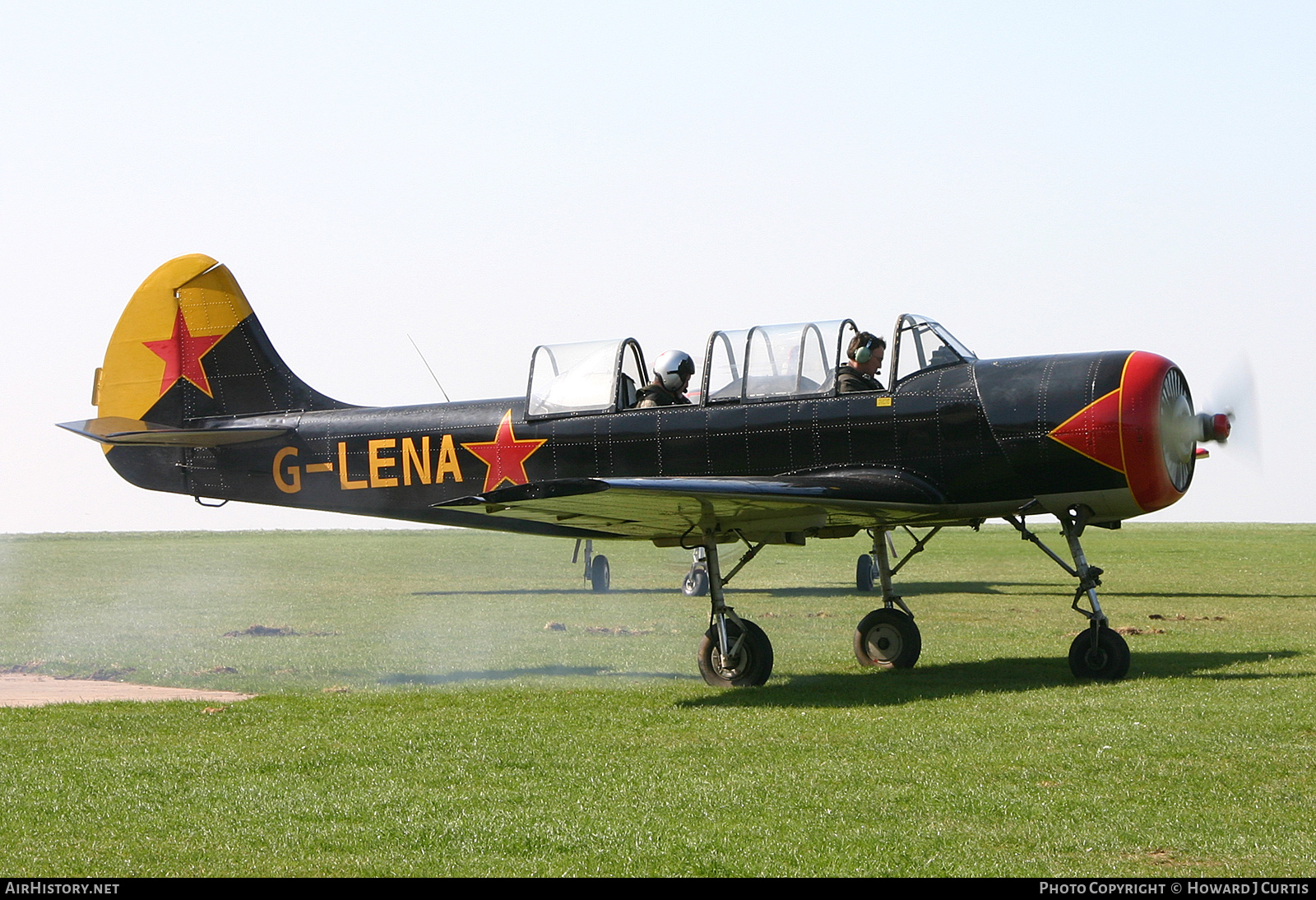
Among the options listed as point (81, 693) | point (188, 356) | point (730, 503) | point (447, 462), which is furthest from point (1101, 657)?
point (188, 356)

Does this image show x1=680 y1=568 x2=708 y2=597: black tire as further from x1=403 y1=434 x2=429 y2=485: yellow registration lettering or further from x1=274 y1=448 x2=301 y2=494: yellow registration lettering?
x1=403 y1=434 x2=429 y2=485: yellow registration lettering

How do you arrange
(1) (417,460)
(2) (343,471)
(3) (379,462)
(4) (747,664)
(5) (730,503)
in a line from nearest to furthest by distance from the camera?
(5) (730,503), (4) (747,664), (1) (417,460), (3) (379,462), (2) (343,471)

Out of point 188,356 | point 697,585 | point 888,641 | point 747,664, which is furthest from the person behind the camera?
point 697,585

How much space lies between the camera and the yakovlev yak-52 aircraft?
1109 centimetres

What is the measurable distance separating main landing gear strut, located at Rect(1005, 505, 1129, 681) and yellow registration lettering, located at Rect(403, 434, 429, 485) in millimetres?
6531

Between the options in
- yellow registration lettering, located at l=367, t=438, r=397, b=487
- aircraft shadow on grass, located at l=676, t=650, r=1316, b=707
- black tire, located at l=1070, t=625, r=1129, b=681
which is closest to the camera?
aircraft shadow on grass, located at l=676, t=650, r=1316, b=707

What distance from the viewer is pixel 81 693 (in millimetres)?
12555

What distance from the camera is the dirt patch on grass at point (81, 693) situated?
1188cm

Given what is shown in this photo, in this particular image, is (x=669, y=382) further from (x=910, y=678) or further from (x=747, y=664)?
(x=910, y=678)

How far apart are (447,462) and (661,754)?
21.3 ft

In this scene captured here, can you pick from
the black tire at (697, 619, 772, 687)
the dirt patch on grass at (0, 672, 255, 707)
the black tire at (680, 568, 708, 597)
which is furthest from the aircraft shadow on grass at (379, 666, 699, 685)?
the black tire at (680, 568, 708, 597)

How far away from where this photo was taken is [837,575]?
29984mm

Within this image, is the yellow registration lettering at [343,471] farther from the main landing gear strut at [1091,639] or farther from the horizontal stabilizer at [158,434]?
the main landing gear strut at [1091,639]
